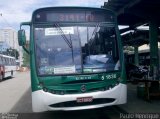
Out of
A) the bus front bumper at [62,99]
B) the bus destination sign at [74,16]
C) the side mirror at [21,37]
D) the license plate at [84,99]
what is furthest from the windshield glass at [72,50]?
the license plate at [84,99]

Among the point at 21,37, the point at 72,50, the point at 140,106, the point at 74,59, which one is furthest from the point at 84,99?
the point at 140,106

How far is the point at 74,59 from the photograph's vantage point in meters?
8.26

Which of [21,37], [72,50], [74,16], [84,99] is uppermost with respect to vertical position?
[74,16]

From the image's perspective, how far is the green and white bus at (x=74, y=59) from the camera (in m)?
7.99

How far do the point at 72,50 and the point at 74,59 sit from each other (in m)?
0.24

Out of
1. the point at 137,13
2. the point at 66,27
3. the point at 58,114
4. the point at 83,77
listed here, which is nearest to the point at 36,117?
the point at 58,114

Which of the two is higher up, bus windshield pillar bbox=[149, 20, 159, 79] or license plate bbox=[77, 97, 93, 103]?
bus windshield pillar bbox=[149, 20, 159, 79]

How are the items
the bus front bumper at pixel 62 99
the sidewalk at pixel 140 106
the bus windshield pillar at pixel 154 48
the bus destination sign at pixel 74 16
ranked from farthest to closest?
the bus windshield pillar at pixel 154 48 → the sidewalk at pixel 140 106 → the bus destination sign at pixel 74 16 → the bus front bumper at pixel 62 99

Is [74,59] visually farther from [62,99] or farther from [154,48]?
[154,48]

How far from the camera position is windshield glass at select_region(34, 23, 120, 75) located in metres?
8.20

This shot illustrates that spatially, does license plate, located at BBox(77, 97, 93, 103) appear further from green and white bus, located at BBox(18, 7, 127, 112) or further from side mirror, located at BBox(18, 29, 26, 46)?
side mirror, located at BBox(18, 29, 26, 46)

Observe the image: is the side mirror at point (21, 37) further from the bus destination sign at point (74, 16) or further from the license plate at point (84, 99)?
the license plate at point (84, 99)

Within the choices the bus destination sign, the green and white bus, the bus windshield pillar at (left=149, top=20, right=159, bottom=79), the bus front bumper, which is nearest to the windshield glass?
the green and white bus

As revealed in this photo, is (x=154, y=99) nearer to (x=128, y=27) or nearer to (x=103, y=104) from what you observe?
(x=103, y=104)
